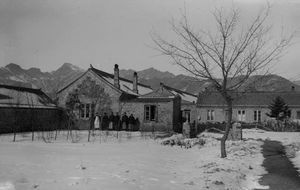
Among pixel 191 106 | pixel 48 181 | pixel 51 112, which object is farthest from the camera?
→ pixel 191 106

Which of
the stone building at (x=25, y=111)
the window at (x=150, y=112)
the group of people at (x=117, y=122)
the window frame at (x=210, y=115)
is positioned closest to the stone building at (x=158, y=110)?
the window at (x=150, y=112)

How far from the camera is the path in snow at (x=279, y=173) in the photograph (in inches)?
430

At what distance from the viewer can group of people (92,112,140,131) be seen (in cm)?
3525

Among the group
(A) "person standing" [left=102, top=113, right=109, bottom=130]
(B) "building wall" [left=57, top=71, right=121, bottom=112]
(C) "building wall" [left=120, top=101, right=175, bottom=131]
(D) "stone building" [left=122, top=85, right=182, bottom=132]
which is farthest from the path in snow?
(B) "building wall" [left=57, top=71, right=121, bottom=112]

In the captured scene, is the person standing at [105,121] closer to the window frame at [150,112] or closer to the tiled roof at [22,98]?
the window frame at [150,112]

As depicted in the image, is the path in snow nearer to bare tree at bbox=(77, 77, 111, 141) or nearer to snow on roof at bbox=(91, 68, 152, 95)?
bare tree at bbox=(77, 77, 111, 141)

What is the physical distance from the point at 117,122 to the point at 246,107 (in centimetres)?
2397

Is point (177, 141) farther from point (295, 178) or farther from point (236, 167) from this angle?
point (295, 178)

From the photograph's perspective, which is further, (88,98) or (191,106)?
(191,106)

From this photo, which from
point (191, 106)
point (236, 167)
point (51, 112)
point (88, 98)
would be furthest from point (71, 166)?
point (191, 106)

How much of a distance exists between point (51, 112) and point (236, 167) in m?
26.5

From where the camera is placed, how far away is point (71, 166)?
1144 cm

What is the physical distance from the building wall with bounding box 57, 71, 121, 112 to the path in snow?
884 inches

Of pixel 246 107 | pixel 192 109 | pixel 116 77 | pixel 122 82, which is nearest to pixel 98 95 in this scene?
pixel 116 77
